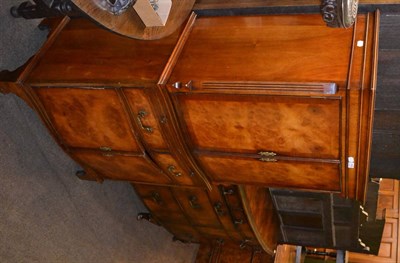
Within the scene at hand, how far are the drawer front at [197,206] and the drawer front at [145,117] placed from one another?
2.82 ft

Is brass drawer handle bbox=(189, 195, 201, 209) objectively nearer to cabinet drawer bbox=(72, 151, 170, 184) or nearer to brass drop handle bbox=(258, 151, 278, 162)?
cabinet drawer bbox=(72, 151, 170, 184)

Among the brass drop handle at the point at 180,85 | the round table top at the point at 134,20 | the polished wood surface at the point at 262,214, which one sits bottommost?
the polished wood surface at the point at 262,214

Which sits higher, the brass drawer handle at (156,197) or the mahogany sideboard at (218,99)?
the mahogany sideboard at (218,99)

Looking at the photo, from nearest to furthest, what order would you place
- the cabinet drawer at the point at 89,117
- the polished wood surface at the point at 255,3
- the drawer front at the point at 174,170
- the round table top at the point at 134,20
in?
the round table top at the point at 134,20 → the polished wood surface at the point at 255,3 → the cabinet drawer at the point at 89,117 → the drawer front at the point at 174,170

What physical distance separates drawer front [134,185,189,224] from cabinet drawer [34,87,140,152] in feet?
2.83

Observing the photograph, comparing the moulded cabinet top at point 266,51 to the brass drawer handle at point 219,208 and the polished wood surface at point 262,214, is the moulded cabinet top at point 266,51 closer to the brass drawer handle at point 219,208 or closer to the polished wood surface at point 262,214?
the polished wood surface at point 262,214

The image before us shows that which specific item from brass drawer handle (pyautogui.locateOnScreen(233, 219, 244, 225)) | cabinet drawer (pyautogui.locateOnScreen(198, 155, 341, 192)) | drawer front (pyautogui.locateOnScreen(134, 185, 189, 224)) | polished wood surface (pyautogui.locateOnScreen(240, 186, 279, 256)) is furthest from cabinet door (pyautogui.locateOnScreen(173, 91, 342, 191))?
drawer front (pyautogui.locateOnScreen(134, 185, 189, 224))

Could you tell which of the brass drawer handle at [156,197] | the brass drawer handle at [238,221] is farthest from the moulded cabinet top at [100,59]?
the brass drawer handle at [238,221]

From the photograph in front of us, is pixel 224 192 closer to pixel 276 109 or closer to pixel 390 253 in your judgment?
pixel 276 109

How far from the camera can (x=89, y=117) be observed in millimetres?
2352

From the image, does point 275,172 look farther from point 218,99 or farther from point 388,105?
point 388,105

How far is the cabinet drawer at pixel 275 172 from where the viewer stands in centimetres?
215

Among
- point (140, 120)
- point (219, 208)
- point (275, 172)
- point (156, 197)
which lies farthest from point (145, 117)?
point (156, 197)

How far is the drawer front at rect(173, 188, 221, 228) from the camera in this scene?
313 cm
